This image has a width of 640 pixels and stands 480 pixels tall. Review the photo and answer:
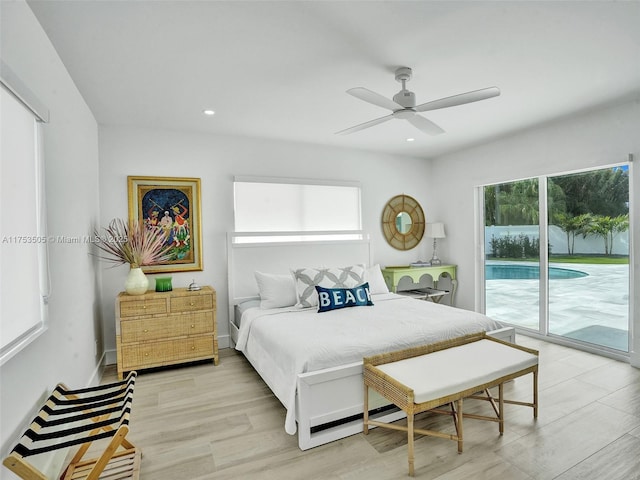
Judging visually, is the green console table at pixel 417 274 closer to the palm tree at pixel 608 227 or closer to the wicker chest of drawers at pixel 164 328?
the palm tree at pixel 608 227

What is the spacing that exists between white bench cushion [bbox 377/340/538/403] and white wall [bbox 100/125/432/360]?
8.46ft

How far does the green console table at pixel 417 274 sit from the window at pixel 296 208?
71 cm

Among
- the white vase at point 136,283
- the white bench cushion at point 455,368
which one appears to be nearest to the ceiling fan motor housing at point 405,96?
the white bench cushion at point 455,368

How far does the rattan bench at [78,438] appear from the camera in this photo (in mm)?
1435

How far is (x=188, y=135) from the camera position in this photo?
4.02m

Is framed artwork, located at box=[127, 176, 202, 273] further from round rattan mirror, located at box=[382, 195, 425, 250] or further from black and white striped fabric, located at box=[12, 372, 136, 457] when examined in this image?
round rattan mirror, located at box=[382, 195, 425, 250]

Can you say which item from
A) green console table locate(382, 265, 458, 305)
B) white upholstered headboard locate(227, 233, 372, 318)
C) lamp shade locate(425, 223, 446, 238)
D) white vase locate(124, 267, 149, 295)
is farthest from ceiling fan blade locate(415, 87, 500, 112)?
lamp shade locate(425, 223, 446, 238)

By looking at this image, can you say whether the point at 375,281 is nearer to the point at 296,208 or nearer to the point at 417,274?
the point at 417,274

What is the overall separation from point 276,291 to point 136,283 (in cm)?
136

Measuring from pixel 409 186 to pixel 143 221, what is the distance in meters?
3.79

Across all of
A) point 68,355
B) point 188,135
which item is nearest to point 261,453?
point 68,355

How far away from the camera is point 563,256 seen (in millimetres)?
4113

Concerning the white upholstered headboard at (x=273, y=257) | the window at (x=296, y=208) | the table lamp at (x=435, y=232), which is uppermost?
the window at (x=296, y=208)

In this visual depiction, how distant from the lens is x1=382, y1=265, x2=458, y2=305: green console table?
193 inches
